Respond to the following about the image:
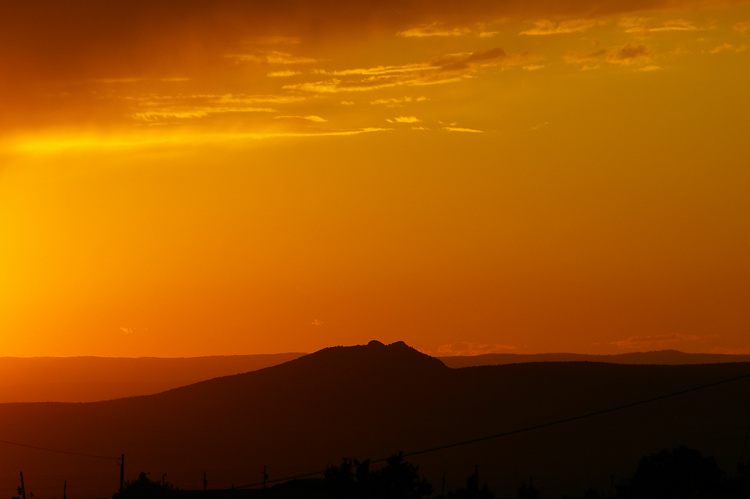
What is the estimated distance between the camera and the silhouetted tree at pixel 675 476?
6712 centimetres

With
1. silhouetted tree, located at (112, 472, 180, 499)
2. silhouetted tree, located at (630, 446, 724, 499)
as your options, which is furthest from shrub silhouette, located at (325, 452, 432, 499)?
silhouetted tree, located at (112, 472, 180, 499)

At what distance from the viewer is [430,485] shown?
53.3 metres

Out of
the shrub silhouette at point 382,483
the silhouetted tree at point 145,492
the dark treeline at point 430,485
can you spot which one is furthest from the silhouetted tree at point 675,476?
the silhouetted tree at point 145,492

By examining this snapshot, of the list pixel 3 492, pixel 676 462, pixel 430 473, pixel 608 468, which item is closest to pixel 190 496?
pixel 676 462

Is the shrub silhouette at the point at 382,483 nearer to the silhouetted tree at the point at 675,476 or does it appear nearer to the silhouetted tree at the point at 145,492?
the silhouetted tree at the point at 675,476

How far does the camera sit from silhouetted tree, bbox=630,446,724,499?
67125 mm

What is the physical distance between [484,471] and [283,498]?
13380 cm

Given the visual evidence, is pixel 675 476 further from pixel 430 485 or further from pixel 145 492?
pixel 145 492

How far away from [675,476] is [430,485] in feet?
87.8

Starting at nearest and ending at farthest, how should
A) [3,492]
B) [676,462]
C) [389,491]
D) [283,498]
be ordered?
[389,491]
[283,498]
[676,462]
[3,492]

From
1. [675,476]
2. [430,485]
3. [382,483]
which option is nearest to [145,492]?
[430,485]

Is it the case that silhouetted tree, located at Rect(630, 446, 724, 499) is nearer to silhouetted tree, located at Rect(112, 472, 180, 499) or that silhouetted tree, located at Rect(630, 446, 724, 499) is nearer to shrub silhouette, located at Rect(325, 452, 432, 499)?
shrub silhouette, located at Rect(325, 452, 432, 499)

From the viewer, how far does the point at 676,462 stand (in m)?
74.9

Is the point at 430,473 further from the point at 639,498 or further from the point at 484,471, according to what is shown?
the point at 639,498
